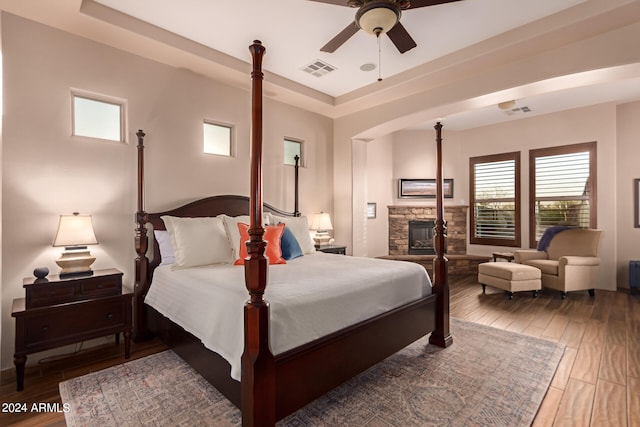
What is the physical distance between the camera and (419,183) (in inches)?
266

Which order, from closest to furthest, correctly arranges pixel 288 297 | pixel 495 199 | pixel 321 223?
pixel 288 297, pixel 321 223, pixel 495 199

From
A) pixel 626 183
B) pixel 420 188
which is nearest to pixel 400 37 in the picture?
pixel 420 188

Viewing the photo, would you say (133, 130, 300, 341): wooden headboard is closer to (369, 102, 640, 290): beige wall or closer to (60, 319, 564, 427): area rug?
(60, 319, 564, 427): area rug

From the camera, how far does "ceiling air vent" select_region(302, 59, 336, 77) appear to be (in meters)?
3.90

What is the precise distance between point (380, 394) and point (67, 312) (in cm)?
250

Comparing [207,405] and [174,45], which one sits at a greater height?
[174,45]

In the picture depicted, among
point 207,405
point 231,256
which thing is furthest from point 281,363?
point 231,256

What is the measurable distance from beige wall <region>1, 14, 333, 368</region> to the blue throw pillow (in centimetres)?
115

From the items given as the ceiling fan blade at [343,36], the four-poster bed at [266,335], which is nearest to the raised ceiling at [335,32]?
the ceiling fan blade at [343,36]

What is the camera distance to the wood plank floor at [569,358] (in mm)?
1995

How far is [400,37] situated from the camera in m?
Answer: 2.75

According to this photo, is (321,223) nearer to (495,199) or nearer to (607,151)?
(495,199)

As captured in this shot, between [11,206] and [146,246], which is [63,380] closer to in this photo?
[146,246]

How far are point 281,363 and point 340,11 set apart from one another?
3027 mm
